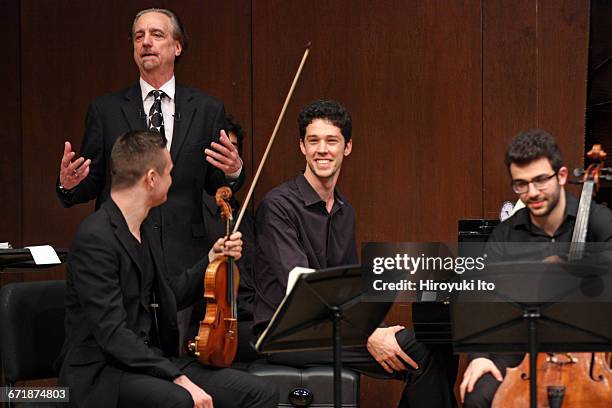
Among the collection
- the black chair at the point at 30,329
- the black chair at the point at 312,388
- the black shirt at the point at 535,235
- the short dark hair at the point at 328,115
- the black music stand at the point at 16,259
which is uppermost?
the short dark hair at the point at 328,115

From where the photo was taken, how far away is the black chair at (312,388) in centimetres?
369

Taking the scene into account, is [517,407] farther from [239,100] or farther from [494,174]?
[239,100]

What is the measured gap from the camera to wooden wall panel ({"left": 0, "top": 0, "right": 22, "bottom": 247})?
505 cm

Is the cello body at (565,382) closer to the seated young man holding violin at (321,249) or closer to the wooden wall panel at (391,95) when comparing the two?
the seated young man holding violin at (321,249)

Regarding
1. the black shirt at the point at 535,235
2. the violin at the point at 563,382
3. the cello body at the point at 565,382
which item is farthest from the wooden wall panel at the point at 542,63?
the cello body at the point at 565,382

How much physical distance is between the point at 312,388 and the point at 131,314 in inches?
32.1

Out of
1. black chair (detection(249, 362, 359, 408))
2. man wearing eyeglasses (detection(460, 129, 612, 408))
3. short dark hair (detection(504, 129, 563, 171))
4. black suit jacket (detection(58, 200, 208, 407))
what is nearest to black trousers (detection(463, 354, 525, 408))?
man wearing eyeglasses (detection(460, 129, 612, 408))

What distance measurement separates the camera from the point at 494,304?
2.96 m

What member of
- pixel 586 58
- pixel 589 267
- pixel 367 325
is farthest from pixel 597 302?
pixel 586 58

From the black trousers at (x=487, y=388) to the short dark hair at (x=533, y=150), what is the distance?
650 mm

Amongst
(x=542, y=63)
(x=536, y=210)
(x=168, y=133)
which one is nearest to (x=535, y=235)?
(x=536, y=210)

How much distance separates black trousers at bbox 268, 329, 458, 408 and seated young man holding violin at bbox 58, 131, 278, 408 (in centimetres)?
42

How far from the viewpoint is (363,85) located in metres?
4.91

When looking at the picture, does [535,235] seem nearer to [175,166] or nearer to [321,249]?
[321,249]
